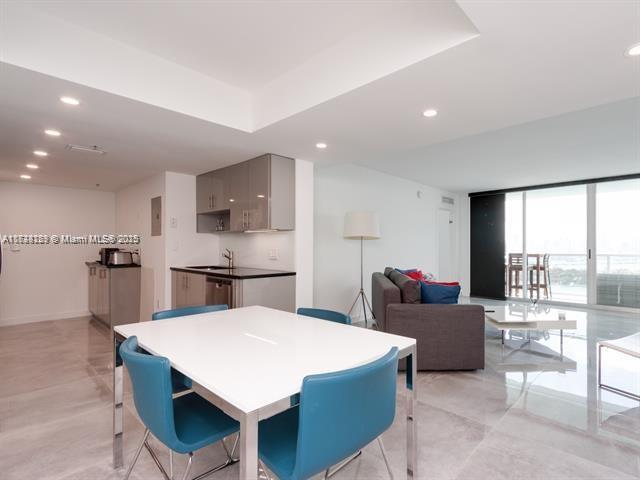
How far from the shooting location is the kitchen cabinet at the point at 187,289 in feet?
12.9

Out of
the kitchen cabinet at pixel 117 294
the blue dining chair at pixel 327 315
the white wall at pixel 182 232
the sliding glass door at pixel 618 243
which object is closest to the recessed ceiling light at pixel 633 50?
the blue dining chair at pixel 327 315

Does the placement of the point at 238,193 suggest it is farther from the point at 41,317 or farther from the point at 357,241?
the point at 41,317

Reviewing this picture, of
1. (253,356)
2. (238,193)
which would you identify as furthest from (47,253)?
(253,356)

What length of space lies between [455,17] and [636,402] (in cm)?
305

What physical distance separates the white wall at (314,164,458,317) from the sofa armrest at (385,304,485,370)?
72.1 inches

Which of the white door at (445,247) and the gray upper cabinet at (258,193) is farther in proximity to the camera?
the white door at (445,247)

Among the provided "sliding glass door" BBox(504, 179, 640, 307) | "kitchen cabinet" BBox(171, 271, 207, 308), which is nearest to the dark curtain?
"sliding glass door" BBox(504, 179, 640, 307)

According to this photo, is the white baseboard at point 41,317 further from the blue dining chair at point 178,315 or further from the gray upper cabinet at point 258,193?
the blue dining chair at point 178,315

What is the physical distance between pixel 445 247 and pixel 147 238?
6.21 meters

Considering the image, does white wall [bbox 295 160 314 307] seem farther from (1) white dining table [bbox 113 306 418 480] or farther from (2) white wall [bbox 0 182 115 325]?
(2) white wall [bbox 0 182 115 325]

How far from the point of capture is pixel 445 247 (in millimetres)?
7902

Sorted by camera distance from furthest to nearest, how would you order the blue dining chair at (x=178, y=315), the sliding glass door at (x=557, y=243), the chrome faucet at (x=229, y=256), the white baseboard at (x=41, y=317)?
1. the sliding glass door at (x=557, y=243)
2. the white baseboard at (x=41, y=317)
3. the chrome faucet at (x=229, y=256)
4. the blue dining chair at (x=178, y=315)

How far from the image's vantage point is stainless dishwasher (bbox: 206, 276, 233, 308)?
11.5 ft

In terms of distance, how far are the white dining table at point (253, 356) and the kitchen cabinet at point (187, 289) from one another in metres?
1.86
